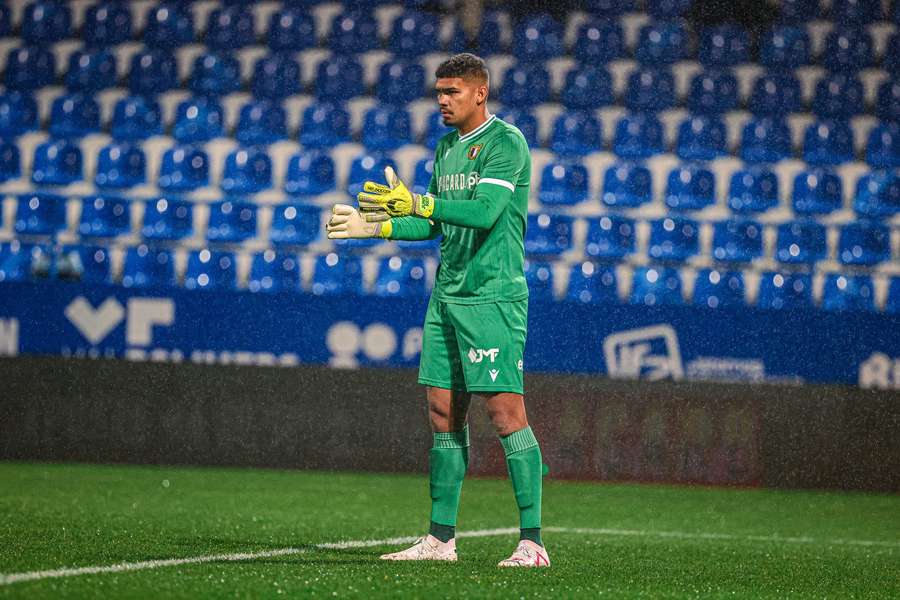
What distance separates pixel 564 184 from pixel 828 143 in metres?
3.05

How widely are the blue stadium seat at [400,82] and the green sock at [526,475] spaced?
10590mm

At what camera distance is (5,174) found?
14750 mm

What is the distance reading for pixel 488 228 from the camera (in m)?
5.09

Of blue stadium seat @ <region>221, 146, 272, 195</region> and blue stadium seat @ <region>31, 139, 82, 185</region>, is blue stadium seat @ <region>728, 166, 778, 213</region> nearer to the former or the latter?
blue stadium seat @ <region>221, 146, 272, 195</region>

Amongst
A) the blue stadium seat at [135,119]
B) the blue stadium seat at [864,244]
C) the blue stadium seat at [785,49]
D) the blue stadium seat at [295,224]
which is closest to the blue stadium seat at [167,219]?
the blue stadium seat at [295,224]

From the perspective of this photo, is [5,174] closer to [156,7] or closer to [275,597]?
[156,7]

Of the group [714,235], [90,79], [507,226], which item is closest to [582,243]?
[714,235]

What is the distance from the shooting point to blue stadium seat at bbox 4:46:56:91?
16.0 m

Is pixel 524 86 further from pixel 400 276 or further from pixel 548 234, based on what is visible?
pixel 400 276

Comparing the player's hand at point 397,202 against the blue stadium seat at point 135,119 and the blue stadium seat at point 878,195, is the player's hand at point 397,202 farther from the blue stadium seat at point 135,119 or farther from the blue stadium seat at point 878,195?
the blue stadium seat at point 135,119

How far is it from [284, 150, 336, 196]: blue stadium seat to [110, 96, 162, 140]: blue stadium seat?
5.70 ft

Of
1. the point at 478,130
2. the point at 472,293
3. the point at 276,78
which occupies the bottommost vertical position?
the point at 472,293

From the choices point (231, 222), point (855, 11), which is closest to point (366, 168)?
point (231, 222)

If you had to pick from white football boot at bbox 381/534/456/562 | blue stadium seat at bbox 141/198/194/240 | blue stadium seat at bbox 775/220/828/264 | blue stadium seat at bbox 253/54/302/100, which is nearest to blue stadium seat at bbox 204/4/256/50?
blue stadium seat at bbox 253/54/302/100
